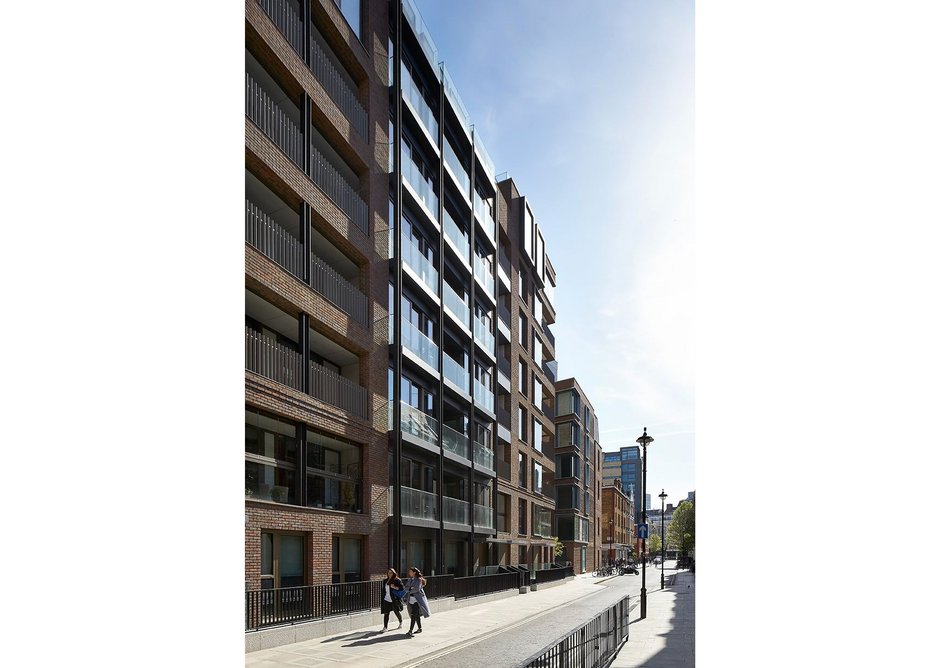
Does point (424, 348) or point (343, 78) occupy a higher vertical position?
point (343, 78)

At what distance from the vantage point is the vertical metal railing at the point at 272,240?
47.1 ft

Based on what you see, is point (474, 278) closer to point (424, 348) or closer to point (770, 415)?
point (424, 348)

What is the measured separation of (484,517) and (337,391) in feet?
42.9

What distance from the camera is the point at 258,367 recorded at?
14.1 m

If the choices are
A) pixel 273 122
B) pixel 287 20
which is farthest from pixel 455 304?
pixel 287 20

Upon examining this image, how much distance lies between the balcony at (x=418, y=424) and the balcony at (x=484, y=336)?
22.9 feet

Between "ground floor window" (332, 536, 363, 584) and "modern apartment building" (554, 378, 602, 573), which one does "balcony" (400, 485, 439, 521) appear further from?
"modern apartment building" (554, 378, 602, 573)

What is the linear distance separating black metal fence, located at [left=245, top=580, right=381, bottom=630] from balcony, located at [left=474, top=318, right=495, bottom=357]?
47.7ft

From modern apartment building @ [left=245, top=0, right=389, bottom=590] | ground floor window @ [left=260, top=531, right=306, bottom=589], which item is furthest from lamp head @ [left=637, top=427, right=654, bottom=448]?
ground floor window @ [left=260, top=531, right=306, bottom=589]

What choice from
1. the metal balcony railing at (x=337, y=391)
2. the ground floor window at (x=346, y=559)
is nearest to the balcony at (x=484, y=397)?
the metal balcony railing at (x=337, y=391)

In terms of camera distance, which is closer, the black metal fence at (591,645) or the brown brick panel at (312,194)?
the black metal fence at (591,645)

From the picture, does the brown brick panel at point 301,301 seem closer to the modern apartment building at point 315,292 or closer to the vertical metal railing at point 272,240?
the modern apartment building at point 315,292
